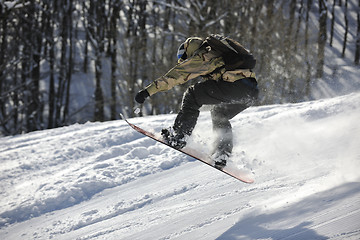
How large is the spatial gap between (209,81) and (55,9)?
18.3 meters

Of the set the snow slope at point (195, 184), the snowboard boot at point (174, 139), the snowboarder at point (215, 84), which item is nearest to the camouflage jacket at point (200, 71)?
the snowboarder at point (215, 84)

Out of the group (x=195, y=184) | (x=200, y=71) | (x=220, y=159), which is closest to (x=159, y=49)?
(x=195, y=184)

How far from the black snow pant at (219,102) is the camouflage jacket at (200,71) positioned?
0.08 meters

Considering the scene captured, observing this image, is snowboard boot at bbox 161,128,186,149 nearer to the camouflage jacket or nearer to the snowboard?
the snowboard

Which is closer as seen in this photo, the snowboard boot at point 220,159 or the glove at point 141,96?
the glove at point 141,96

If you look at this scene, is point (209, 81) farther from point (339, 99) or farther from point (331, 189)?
point (339, 99)

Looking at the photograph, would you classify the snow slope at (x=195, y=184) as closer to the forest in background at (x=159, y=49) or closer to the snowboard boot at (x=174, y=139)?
the snowboard boot at (x=174, y=139)

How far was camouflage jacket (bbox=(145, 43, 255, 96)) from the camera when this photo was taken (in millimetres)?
3471

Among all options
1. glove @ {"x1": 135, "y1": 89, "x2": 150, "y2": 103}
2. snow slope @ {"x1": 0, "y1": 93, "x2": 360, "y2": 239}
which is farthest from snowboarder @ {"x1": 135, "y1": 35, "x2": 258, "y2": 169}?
snow slope @ {"x1": 0, "y1": 93, "x2": 360, "y2": 239}

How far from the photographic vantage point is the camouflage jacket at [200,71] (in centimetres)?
347

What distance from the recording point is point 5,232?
403 centimetres

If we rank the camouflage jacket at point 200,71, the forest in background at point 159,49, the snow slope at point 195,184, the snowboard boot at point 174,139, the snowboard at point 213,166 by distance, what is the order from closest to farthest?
the snow slope at point 195,184
the camouflage jacket at point 200,71
the snowboard at point 213,166
the snowboard boot at point 174,139
the forest in background at point 159,49

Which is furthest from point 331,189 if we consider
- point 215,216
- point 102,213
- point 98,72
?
point 98,72

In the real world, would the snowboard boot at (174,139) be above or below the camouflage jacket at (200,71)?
below
